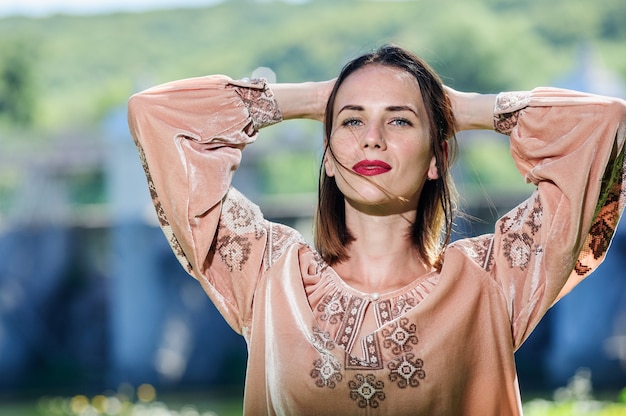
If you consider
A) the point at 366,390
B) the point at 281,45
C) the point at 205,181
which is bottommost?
the point at 366,390

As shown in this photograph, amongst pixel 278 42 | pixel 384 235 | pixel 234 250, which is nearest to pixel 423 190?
pixel 384 235

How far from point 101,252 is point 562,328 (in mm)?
6103

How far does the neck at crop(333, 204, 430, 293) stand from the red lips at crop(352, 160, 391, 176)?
10cm

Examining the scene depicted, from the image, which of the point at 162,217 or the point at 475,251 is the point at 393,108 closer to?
the point at 475,251

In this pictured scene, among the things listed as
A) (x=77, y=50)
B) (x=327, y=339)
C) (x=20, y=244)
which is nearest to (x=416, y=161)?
(x=327, y=339)

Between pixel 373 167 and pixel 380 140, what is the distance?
0.04 m

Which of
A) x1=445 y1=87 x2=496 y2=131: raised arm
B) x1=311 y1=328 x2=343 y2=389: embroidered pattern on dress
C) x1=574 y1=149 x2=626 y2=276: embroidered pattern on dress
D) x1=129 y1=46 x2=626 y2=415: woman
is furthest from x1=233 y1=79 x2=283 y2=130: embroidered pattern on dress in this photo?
x1=574 y1=149 x2=626 y2=276: embroidered pattern on dress

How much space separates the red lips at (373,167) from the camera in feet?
4.98

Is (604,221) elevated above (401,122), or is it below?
below

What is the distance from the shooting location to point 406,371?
1460 millimetres

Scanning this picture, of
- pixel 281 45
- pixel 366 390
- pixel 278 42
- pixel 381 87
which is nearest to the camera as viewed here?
pixel 366 390

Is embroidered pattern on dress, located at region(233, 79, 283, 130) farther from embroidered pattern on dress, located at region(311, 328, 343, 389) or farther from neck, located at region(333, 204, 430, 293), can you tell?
embroidered pattern on dress, located at region(311, 328, 343, 389)

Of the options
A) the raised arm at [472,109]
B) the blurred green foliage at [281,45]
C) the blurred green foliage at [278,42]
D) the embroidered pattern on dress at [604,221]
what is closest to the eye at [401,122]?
the raised arm at [472,109]

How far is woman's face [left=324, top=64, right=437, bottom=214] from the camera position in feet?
5.00
